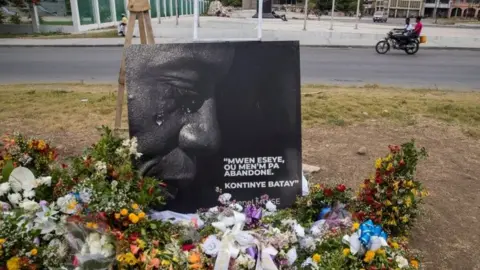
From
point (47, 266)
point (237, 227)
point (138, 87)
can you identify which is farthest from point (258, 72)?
point (47, 266)

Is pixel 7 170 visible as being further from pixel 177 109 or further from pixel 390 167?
pixel 390 167

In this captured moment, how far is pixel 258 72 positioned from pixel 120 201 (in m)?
1.31

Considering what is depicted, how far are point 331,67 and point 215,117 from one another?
9.72 m

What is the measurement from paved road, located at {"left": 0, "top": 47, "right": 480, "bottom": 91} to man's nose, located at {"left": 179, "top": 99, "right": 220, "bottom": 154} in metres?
6.94

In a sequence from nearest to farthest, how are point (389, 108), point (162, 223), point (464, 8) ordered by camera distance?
1. point (162, 223)
2. point (389, 108)
3. point (464, 8)

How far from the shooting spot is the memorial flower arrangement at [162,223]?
216cm

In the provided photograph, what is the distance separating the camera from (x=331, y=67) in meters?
12.0

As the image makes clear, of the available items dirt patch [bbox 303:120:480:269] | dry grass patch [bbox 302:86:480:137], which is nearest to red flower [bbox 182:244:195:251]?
dirt patch [bbox 303:120:480:269]

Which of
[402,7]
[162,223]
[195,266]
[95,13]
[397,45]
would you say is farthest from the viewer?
[402,7]

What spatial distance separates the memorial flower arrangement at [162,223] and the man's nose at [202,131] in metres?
0.36

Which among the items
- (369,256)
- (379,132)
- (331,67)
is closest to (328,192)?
(369,256)

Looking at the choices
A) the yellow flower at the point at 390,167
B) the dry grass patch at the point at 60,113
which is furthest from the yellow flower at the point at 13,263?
the dry grass patch at the point at 60,113

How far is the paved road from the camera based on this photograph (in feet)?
32.6

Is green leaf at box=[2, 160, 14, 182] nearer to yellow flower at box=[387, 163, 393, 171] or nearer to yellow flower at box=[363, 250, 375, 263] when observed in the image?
yellow flower at box=[363, 250, 375, 263]
